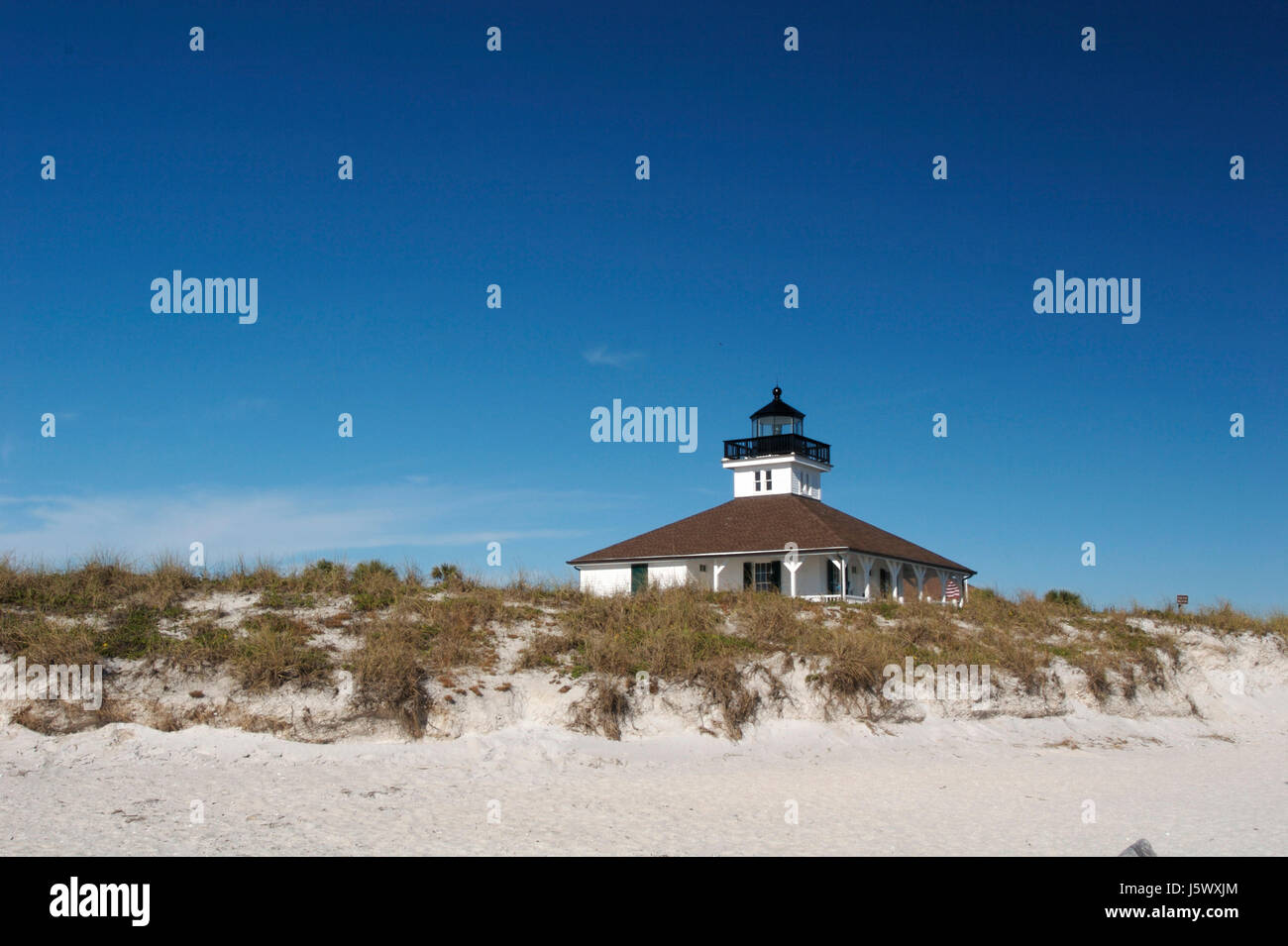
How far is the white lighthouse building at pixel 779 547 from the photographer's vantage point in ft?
110

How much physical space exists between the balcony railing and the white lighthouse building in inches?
1.6

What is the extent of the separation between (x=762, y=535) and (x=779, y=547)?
1527 mm

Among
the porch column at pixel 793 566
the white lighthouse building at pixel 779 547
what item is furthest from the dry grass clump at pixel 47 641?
the porch column at pixel 793 566

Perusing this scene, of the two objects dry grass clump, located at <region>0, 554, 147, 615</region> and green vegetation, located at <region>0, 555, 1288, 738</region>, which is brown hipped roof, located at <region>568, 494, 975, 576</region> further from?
dry grass clump, located at <region>0, 554, 147, 615</region>

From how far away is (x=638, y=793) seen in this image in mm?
13461

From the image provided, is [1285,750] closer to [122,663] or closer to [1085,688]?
[1085,688]

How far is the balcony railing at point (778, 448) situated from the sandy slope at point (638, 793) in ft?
70.6

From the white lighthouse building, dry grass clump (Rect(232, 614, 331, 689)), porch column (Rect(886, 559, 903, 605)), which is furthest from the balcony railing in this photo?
dry grass clump (Rect(232, 614, 331, 689))

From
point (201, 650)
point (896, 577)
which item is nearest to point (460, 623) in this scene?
point (201, 650)

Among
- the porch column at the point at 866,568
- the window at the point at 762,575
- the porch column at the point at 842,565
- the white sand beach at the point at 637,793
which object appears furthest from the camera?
the window at the point at 762,575

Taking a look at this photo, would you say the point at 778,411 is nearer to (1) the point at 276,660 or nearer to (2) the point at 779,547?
(2) the point at 779,547

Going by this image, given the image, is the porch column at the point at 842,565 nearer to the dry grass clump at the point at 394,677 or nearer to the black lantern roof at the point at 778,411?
the black lantern roof at the point at 778,411

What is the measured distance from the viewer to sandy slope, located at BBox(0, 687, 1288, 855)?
11.0m
